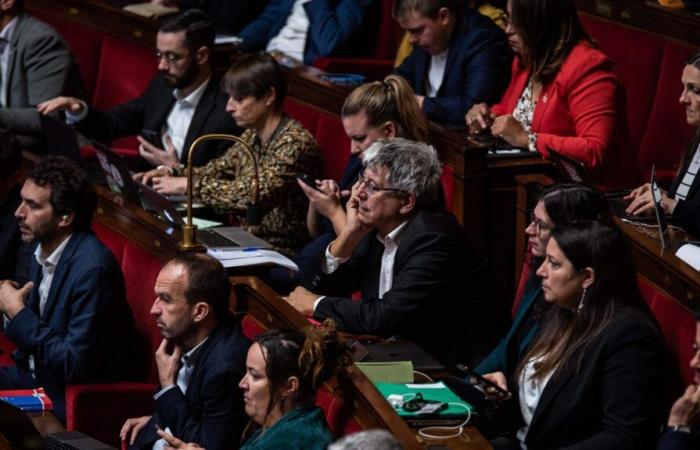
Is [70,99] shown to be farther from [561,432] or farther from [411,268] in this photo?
[561,432]

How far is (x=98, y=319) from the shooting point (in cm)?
282

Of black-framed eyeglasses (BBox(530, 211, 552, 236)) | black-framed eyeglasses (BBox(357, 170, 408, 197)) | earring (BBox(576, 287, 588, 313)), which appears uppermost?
black-framed eyeglasses (BBox(530, 211, 552, 236))

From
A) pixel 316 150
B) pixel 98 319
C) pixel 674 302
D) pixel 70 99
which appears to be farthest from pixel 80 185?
pixel 674 302

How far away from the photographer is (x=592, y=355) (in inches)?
87.5

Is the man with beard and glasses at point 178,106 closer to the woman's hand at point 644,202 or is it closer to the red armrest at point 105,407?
the red armrest at point 105,407

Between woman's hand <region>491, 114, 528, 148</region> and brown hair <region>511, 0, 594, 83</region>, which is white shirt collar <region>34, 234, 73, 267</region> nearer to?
woman's hand <region>491, 114, 528, 148</region>

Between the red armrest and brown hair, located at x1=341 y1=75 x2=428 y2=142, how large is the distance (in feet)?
2.61

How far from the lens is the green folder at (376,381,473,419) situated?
2.21m

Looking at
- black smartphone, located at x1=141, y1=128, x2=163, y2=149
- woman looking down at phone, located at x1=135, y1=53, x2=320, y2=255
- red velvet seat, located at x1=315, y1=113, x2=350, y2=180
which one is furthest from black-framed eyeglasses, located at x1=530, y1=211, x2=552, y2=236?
black smartphone, located at x1=141, y1=128, x2=163, y2=149

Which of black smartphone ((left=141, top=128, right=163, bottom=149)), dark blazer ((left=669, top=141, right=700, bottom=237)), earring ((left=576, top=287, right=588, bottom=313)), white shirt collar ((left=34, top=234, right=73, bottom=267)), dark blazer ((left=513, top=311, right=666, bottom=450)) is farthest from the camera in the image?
black smartphone ((left=141, top=128, right=163, bottom=149))

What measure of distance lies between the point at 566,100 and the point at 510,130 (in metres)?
0.15

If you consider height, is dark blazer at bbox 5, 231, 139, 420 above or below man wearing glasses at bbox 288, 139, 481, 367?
below

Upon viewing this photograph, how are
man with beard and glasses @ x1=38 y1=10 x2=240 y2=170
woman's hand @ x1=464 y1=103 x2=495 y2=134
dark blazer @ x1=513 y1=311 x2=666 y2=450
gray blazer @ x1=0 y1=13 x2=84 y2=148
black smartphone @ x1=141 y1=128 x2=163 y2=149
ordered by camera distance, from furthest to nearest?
gray blazer @ x1=0 y1=13 x2=84 y2=148 < black smartphone @ x1=141 y1=128 x2=163 y2=149 < man with beard and glasses @ x1=38 y1=10 x2=240 y2=170 < woman's hand @ x1=464 y1=103 x2=495 y2=134 < dark blazer @ x1=513 y1=311 x2=666 y2=450

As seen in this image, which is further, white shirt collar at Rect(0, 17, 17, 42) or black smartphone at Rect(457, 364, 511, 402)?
white shirt collar at Rect(0, 17, 17, 42)
